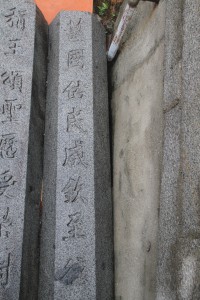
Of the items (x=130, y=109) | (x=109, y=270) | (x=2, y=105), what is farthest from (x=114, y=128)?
(x=109, y=270)

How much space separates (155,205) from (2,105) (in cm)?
175

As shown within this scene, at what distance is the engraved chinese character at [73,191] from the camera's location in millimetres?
3141

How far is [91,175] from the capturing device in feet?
10.6

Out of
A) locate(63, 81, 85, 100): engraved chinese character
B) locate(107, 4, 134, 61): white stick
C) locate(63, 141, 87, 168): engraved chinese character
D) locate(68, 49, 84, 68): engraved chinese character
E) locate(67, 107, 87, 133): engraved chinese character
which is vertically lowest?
locate(63, 141, 87, 168): engraved chinese character

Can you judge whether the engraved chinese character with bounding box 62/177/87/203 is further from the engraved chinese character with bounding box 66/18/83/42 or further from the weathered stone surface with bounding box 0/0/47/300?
the engraved chinese character with bounding box 66/18/83/42

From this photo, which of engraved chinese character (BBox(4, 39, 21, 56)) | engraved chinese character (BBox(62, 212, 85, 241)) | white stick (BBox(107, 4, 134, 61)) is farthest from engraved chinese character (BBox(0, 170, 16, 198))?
white stick (BBox(107, 4, 134, 61))

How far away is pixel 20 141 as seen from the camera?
3291mm

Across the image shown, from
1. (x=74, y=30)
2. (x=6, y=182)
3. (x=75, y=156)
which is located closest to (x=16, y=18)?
(x=74, y=30)

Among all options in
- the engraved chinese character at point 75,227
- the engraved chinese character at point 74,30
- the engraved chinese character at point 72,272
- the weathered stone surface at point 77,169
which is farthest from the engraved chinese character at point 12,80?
the engraved chinese character at point 72,272

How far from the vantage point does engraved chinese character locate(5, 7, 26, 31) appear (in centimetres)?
370

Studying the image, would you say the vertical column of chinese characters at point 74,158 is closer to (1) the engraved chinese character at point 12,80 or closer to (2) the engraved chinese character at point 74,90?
(2) the engraved chinese character at point 74,90

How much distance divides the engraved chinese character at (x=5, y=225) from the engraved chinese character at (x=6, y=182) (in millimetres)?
172

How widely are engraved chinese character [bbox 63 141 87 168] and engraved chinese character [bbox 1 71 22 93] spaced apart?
0.79m

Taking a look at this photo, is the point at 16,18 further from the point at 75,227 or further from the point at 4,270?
the point at 4,270
